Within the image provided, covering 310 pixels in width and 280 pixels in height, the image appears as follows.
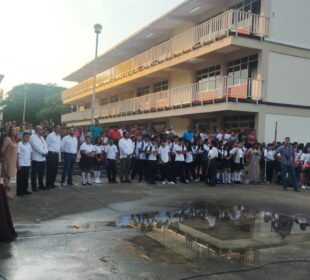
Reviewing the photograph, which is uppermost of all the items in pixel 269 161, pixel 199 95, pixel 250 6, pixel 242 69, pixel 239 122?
pixel 250 6

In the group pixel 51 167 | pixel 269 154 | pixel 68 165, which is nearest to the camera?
pixel 51 167

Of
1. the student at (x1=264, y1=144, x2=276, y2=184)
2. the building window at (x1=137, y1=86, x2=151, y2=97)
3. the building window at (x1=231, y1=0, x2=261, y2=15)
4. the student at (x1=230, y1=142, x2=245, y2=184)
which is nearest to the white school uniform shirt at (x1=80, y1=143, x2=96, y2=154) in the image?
the student at (x1=230, y1=142, x2=245, y2=184)

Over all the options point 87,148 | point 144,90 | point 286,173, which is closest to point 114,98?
point 144,90

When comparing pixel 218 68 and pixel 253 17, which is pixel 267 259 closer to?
pixel 253 17

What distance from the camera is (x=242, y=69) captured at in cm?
2186

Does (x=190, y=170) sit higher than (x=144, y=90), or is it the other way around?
(x=144, y=90)

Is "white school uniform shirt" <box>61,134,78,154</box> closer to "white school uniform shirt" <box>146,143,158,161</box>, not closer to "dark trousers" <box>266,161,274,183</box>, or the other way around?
"white school uniform shirt" <box>146,143,158,161</box>

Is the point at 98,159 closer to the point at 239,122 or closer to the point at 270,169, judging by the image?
the point at 270,169

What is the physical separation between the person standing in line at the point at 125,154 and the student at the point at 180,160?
66.9 inches

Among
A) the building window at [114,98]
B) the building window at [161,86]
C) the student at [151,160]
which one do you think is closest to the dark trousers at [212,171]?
the student at [151,160]

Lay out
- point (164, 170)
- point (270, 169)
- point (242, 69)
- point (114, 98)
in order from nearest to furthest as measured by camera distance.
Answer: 1. point (164, 170)
2. point (270, 169)
3. point (242, 69)
4. point (114, 98)

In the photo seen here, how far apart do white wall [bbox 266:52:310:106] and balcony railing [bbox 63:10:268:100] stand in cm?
159

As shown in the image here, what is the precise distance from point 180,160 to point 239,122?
729cm

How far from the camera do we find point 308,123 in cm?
2159
